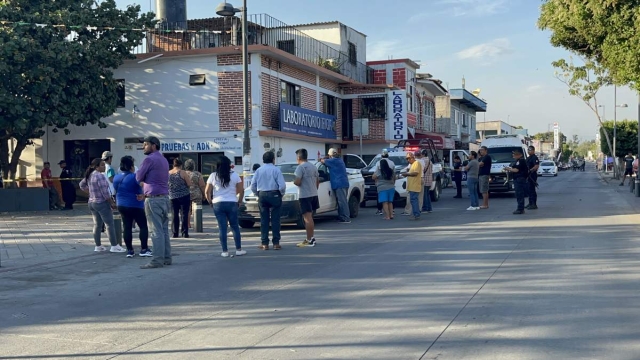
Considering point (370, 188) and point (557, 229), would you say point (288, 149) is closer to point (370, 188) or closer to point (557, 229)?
point (370, 188)

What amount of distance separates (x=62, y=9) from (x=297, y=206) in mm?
12838

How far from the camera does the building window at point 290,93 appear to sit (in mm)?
27816

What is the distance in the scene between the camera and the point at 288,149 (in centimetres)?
2823

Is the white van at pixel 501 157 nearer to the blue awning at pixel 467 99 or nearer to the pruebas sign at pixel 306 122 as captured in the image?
the pruebas sign at pixel 306 122

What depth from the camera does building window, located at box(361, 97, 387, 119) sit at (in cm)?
3578

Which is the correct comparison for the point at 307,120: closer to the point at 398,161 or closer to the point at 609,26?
the point at 398,161

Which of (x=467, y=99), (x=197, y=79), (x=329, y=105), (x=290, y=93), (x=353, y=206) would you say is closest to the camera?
(x=353, y=206)

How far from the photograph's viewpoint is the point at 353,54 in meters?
38.1

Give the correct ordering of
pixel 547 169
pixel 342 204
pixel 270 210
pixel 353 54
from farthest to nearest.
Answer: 1. pixel 547 169
2. pixel 353 54
3. pixel 342 204
4. pixel 270 210

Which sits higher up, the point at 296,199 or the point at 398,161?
the point at 398,161

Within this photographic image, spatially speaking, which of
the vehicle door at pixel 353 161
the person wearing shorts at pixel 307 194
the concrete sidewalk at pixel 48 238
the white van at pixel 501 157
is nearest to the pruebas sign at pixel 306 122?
the vehicle door at pixel 353 161

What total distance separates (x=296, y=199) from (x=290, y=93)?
47.6ft

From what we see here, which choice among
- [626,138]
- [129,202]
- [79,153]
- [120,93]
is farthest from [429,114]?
[129,202]

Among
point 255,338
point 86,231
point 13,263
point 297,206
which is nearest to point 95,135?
point 86,231
